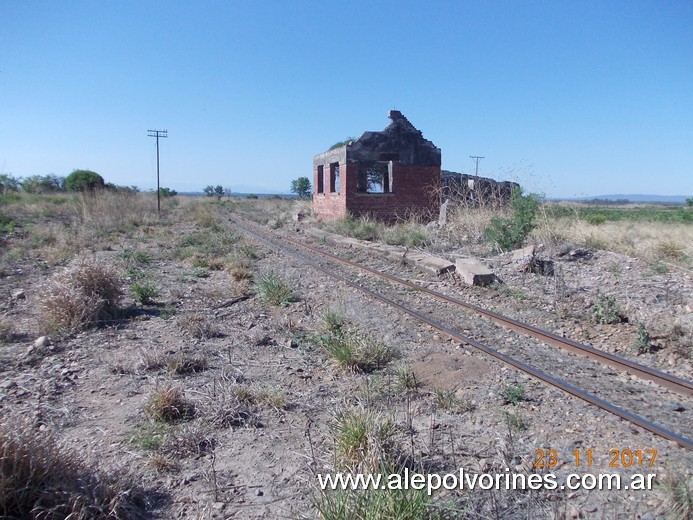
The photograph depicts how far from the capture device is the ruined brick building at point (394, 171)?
23719 mm

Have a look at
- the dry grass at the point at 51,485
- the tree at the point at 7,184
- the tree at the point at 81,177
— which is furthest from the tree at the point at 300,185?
the dry grass at the point at 51,485

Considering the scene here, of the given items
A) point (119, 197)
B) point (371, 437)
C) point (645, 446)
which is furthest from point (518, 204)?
point (119, 197)

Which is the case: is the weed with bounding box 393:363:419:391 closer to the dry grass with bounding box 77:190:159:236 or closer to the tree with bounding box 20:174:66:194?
the dry grass with bounding box 77:190:159:236

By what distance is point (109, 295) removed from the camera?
26.5 feet

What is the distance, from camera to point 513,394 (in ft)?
16.2

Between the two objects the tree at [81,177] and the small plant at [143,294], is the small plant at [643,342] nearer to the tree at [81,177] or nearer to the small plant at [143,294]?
the small plant at [143,294]

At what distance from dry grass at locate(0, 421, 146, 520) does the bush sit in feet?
38.0

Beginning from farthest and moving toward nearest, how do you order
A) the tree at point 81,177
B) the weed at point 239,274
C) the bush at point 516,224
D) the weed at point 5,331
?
1. the tree at point 81,177
2. the bush at point 516,224
3. the weed at point 239,274
4. the weed at point 5,331

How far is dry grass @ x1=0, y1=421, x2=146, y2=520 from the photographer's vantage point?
3.00m

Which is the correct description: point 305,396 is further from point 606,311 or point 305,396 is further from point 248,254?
point 248,254

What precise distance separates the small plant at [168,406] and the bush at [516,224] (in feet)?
34.1

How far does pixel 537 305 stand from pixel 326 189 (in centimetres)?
1990

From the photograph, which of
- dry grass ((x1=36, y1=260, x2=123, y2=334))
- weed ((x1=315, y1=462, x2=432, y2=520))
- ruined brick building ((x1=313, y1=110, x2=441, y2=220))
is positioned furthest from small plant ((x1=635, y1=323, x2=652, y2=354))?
ruined brick building ((x1=313, y1=110, x2=441, y2=220))

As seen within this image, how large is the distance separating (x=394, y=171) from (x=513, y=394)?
1961 centimetres
